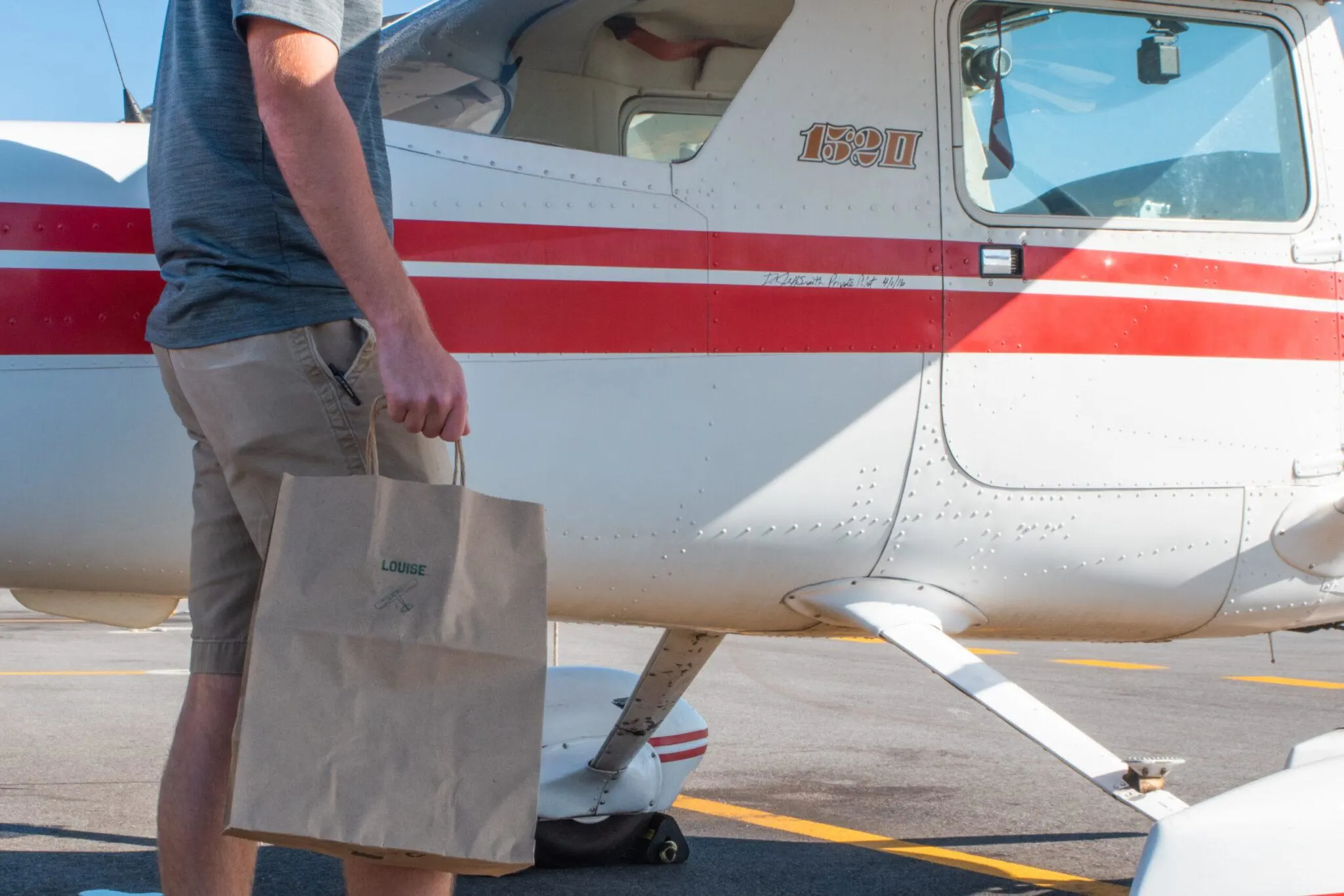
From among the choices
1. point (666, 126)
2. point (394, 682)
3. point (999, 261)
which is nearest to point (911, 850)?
point (999, 261)

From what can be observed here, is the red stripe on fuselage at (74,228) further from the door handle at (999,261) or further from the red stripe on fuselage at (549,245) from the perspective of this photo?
the door handle at (999,261)

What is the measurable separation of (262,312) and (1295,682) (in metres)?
8.75

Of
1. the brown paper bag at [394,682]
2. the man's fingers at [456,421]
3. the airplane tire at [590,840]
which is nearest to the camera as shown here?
the brown paper bag at [394,682]

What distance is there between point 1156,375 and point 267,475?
5.61 ft

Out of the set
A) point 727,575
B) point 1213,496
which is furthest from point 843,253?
point 1213,496

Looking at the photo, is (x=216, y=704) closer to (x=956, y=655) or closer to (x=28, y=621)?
(x=956, y=655)

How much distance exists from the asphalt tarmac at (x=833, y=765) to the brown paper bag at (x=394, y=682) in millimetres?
1992

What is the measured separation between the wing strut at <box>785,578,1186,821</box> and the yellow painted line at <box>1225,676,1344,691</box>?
711cm

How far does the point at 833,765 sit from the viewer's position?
5805 millimetres

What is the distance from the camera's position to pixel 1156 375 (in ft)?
8.80

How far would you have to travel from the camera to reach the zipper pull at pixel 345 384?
1808 millimetres

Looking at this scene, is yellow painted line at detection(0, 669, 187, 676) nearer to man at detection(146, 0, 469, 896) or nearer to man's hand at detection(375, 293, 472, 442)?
man at detection(146, 0, 469, 896)

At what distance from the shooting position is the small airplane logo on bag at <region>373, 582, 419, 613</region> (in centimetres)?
162

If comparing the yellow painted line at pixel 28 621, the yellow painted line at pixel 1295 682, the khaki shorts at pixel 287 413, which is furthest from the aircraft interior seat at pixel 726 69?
the yellow painted line at pixel 28 621
